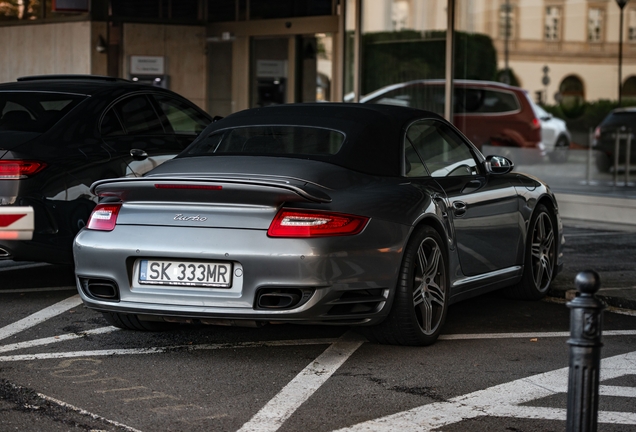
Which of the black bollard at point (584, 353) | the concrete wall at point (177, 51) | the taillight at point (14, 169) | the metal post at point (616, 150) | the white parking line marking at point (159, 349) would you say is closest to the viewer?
the black bollard at point (584, 353)

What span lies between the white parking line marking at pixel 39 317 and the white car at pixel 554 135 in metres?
8.30

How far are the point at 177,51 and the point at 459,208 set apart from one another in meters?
14.0

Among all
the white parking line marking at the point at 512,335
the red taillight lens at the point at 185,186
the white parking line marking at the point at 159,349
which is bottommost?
the white parking line marking at the point at 512,335

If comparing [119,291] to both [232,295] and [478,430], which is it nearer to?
[232,295]

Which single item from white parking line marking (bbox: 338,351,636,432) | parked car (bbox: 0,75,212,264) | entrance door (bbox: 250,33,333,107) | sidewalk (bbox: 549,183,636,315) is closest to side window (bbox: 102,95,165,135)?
parked car (bbox: 0,75,212,264)

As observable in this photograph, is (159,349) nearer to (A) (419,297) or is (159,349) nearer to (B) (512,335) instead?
(A) (419,297)

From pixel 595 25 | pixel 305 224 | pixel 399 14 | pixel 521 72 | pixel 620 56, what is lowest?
pixel 305 224

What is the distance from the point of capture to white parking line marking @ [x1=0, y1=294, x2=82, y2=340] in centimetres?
681

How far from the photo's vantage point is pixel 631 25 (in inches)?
537

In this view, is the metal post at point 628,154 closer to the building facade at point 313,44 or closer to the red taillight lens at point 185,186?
the building facade at point 313,44

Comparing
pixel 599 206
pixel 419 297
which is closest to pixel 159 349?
pixel 419 297

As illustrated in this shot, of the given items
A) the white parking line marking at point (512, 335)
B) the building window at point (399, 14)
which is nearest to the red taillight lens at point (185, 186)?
the white parking line marking at point (512, 335)

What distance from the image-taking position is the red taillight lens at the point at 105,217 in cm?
608

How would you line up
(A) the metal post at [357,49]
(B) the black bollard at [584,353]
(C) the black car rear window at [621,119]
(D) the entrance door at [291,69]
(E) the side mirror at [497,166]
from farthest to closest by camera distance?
(D) the entrance door at [291,69]
(A) the metal post at [357,49]
(C) the black car rear window at [621,119]
(E) the side mirror at [497,166]
(B) the black bollard at [584,353]
